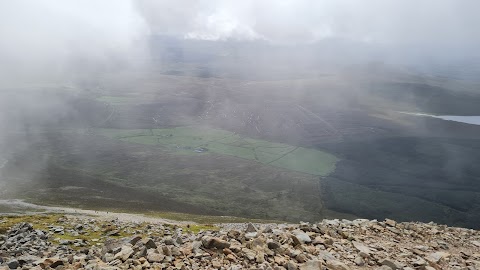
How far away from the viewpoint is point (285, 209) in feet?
483

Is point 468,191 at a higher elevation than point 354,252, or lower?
lower

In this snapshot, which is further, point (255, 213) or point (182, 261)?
point (255, 213)

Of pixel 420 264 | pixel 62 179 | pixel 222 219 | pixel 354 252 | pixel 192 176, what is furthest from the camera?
pixel 192 176

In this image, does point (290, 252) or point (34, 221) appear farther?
point (34, 221)

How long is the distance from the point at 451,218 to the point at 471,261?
14228 cm

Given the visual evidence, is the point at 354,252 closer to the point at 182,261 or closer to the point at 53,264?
the point at 182,261

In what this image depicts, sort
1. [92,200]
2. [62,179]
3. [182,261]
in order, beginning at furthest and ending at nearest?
[62,179], [92,200], [182,261]

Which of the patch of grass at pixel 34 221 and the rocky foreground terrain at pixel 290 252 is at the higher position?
the rocky foreground terrain at pixel 290 252

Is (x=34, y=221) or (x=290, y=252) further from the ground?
(x=290, y=252)

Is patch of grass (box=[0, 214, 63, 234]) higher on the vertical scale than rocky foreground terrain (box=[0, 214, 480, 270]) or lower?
lower

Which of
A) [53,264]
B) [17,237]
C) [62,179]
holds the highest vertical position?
[53,264]

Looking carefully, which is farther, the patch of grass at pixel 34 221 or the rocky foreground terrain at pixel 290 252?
the patch of grass at pixel 34 221

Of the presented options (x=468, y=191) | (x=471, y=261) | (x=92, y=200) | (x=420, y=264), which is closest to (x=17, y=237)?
(x=420, y=264)

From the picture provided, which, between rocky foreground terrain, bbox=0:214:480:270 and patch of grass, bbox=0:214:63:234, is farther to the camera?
patch of grass, bbox=0:214:63:234
